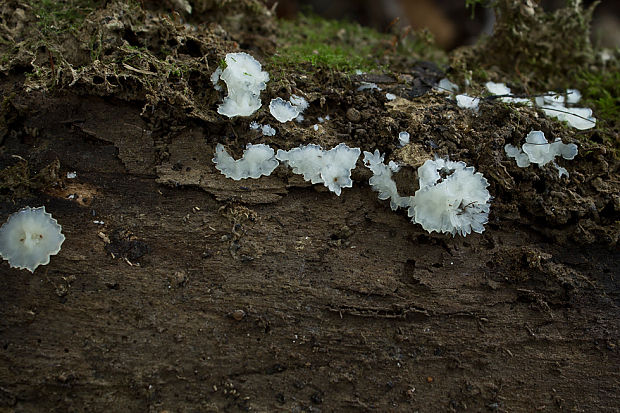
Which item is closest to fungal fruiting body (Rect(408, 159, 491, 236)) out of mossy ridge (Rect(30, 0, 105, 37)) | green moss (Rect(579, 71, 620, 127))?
green moss (Rect(579, 71, 620, 127))

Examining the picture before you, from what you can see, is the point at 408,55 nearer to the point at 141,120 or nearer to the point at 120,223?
the point at 141,120

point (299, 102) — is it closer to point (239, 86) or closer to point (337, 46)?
point (239, 86)

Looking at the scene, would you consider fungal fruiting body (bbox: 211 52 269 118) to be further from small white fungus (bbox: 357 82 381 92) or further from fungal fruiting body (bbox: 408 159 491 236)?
fungal fruiting body (bbox: 408 159 491 236)

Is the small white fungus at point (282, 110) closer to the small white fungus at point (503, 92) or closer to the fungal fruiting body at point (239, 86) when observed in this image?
the fungal fruiting body at point (239, 86)

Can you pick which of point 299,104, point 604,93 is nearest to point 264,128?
point 299,104

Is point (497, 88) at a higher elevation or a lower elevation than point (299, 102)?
higher

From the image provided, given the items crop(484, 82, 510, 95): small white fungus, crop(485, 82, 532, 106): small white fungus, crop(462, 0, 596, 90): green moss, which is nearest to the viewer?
crop(485, 82, 532, 106): small white fungus

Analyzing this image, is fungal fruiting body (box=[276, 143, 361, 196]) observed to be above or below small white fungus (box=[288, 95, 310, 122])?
below
